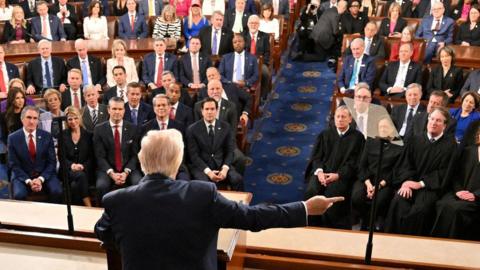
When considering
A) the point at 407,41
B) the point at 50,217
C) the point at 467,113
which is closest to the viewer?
the point at 50,217

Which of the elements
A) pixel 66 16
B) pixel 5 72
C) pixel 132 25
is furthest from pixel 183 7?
pixel 5 72

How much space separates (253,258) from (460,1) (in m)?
6.29

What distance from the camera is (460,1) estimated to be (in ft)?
25.4

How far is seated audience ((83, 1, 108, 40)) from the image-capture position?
24.2 feet

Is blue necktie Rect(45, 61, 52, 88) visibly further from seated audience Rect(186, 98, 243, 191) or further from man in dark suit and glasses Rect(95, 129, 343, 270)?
man in dark suit and glasses Rect(95, 129, 343, 270)

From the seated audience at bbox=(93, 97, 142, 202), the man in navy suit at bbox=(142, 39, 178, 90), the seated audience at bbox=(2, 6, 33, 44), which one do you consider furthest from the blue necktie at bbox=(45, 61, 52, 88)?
the seated audience at bbox=(93, 97, 142, 202)

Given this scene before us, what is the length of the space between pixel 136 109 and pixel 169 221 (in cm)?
322

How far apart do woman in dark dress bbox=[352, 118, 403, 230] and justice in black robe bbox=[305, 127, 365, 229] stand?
81 millimetres

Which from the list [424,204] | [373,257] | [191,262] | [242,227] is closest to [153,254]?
[191,262]

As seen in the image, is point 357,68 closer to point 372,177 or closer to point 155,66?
point 372,177

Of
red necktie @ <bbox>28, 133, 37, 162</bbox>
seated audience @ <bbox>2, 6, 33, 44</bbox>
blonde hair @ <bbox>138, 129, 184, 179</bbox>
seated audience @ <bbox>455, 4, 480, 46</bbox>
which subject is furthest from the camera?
seated audience @ <bbox>2, 6, 33, 44</bbox>

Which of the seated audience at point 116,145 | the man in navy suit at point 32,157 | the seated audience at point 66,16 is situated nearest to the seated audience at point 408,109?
the seated audience at point 116,145

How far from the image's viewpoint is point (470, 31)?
6.88 metres

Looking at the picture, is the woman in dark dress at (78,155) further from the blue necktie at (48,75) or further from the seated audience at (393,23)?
the seated audience at (393,23)
